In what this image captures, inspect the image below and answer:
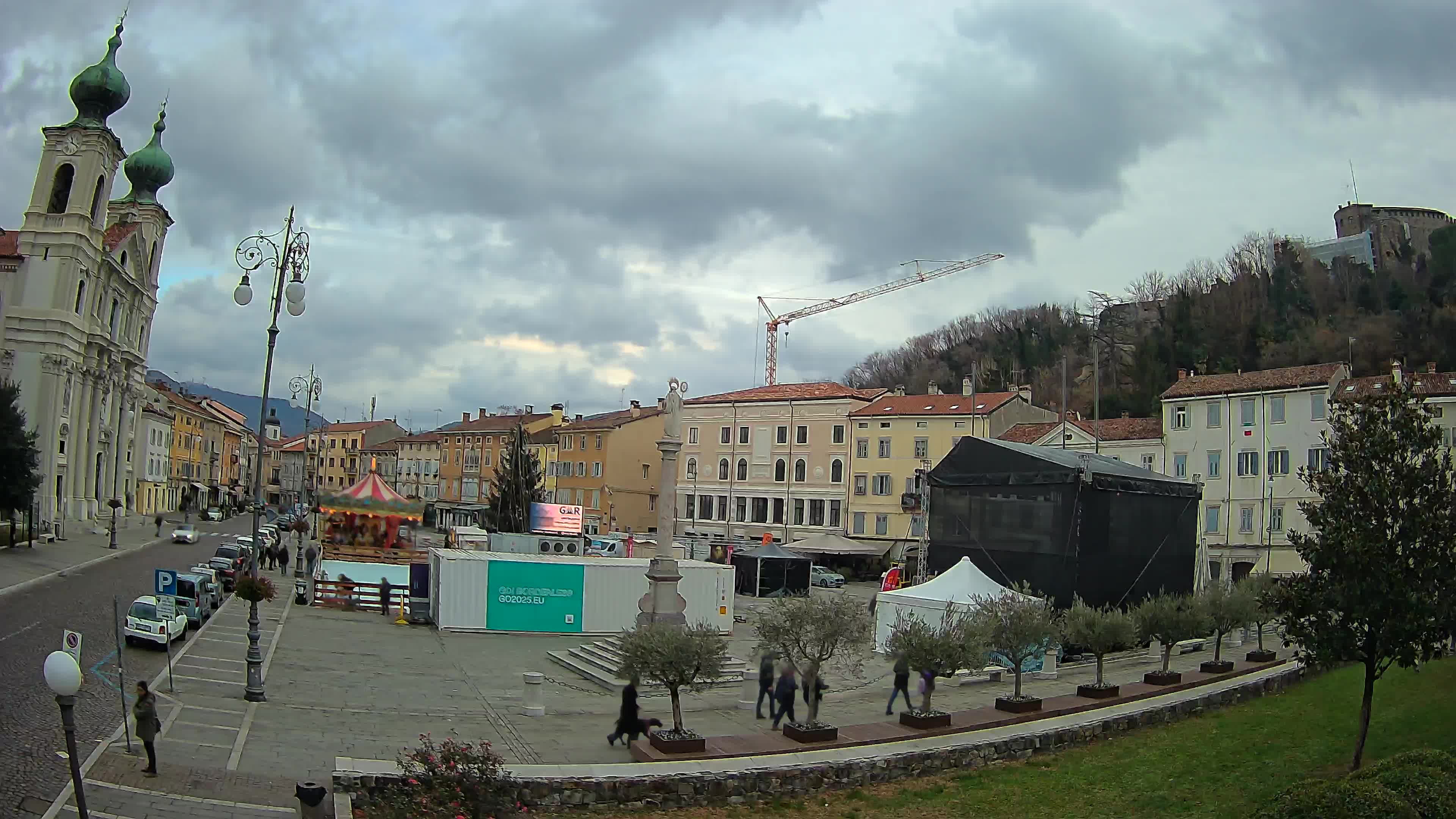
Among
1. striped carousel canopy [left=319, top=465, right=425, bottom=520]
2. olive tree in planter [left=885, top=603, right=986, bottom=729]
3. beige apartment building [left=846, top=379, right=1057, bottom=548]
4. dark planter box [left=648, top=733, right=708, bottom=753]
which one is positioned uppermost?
beige apartment building [left=846, top=379, right=1057, bottom=548]

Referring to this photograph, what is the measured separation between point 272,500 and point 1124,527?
139016mm

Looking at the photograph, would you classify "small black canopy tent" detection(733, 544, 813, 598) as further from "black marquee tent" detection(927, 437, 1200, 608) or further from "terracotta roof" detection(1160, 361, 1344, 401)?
"terracotta roof" detection(1160, 361, 1344, 401)

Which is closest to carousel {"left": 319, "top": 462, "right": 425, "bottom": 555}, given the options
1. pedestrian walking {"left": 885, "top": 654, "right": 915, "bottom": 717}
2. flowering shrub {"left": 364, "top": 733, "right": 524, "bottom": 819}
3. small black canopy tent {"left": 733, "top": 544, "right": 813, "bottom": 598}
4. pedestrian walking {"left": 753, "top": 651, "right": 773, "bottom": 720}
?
small black canopy tent {"left": 733, "top": 544, "right": 813, "bottom": 598}

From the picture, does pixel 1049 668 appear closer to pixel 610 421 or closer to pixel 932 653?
pixel 932 653

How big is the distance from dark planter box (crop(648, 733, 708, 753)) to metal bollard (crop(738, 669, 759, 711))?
4074mm

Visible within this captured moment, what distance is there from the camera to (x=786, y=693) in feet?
57.9

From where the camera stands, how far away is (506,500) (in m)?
65.1

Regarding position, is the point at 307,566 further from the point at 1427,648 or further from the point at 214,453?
the point at 214,453

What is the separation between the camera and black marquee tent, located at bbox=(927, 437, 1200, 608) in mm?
30969

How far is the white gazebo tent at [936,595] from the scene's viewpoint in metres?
25.5

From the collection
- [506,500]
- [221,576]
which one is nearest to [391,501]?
[221,576]

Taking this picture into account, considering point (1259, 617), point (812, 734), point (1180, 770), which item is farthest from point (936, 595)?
point (1180, 770)

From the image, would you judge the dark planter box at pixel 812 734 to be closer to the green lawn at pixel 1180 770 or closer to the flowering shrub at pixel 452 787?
the green lawn at pixel 1180 770

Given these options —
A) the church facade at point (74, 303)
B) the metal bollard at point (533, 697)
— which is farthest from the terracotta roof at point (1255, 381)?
the church facade at point (74, 303)
